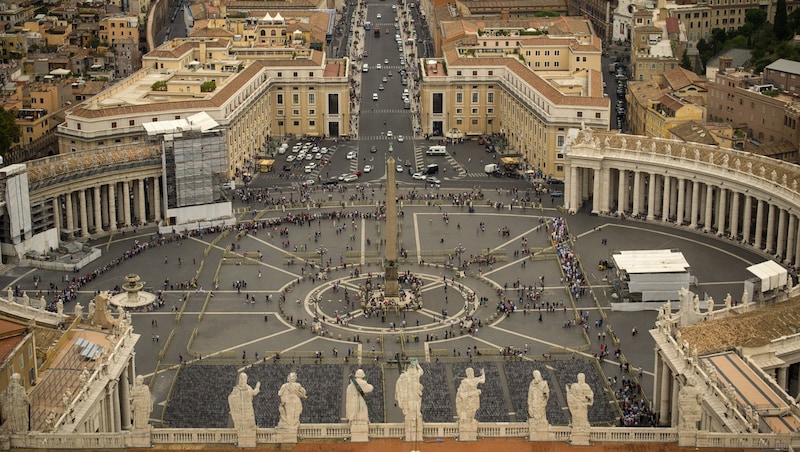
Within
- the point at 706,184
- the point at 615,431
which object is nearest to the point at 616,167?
the point at 706,184

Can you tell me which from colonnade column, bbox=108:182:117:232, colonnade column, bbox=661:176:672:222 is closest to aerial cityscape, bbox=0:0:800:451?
colonnade column, bbox=108:182:117:232

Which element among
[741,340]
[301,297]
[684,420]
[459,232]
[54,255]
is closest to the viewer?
[684,420]

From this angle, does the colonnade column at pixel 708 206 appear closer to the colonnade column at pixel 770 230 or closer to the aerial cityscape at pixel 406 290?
the aerial cityscape at pixel 406 290

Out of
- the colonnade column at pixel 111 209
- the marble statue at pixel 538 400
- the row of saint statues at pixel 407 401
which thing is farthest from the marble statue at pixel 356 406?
the colonnade column at pixel 111 209

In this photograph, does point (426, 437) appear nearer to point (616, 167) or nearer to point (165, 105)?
point (616, 167)

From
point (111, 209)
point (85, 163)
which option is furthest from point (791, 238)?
point (85, 163)

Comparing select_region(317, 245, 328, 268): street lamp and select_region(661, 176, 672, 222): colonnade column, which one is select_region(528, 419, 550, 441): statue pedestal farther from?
select_region(661, 176, 672, 222): colonnade column

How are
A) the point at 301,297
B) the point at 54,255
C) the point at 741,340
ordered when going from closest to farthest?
the point at 741,340
the point at 301,297
the point at 54,255
